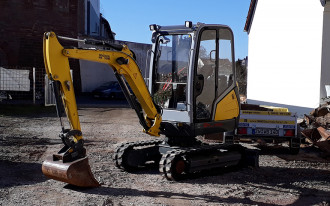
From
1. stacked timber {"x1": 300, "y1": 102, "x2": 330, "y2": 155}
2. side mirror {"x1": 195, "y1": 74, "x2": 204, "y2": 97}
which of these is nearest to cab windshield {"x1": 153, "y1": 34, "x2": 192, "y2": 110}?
side mirror {"x1": 195, "y1": 74, "x2": 204, "y2": 97}

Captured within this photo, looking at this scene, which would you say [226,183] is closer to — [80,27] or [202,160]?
[202,160]

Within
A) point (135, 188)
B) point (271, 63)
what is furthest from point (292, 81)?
point (135, 188)

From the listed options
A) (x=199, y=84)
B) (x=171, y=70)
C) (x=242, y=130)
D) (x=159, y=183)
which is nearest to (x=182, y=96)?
(x=199, y=84)

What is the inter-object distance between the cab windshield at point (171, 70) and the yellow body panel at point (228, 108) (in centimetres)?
74

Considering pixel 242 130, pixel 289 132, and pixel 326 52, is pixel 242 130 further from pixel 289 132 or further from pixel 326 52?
pixel 326 52

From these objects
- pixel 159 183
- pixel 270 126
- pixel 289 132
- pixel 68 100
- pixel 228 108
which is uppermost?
pixel 68 100

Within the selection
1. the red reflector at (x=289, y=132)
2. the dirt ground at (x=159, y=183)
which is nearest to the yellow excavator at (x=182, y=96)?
the dirt ground at (x=159, y=183)

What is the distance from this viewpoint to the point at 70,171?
21.0ft

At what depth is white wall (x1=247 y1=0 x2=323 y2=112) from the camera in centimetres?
1571

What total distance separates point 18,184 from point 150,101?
2615mm

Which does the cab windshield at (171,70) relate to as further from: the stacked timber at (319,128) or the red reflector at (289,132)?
the stacked timber at (319,128)

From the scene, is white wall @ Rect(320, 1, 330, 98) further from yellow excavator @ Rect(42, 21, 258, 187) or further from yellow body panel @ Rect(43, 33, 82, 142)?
yellow body panel @ Rect(43, 33, 82, 142)

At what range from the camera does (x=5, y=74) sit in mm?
22188

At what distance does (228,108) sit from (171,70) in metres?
1.34
